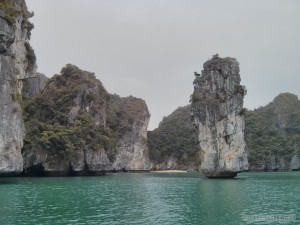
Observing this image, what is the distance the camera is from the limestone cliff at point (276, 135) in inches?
3937

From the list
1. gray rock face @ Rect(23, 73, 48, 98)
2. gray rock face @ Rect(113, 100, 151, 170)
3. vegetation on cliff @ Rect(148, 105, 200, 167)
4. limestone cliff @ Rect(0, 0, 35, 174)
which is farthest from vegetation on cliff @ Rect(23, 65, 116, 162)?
vegetation on cliff @ Rect(148, 105, 200, 167)

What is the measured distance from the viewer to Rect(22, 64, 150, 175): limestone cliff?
180 ft

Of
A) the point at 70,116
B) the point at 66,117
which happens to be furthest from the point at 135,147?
the point at 66,117

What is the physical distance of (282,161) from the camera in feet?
334

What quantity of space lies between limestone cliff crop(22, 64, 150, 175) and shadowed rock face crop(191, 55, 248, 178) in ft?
59.9

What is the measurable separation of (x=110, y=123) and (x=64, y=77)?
2065 centimetres

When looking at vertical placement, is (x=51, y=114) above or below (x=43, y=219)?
above

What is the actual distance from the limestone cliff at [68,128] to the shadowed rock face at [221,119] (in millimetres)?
18255

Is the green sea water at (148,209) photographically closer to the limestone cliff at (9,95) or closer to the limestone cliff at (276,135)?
the limestone cliff at (9,95)

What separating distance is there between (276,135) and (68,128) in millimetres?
67065

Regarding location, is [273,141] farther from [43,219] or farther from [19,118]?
→ [43,219]

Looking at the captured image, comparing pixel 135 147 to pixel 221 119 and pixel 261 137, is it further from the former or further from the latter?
pixel 221 119

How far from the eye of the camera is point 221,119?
172 ft

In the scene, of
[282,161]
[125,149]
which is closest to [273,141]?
[282,161]
